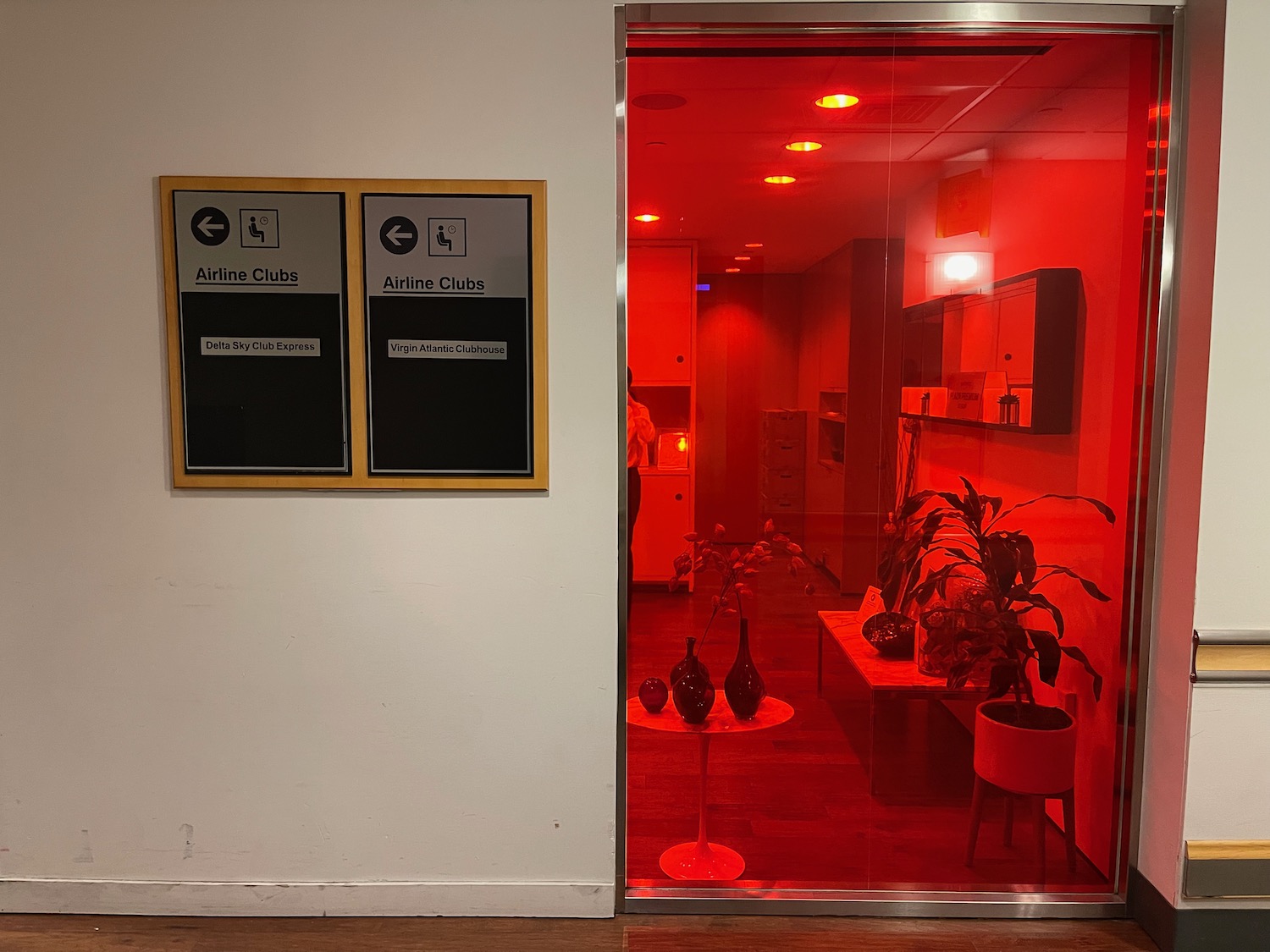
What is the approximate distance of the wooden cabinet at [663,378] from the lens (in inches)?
90.7

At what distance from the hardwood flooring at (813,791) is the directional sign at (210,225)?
1.51 metres

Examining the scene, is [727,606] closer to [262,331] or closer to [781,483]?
[781,483]

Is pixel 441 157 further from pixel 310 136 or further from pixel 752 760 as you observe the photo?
pixel 752 760

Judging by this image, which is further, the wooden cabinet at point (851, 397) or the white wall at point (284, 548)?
the wooden cabinet at point (851, 397)

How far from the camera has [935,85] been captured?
2293 millimetres

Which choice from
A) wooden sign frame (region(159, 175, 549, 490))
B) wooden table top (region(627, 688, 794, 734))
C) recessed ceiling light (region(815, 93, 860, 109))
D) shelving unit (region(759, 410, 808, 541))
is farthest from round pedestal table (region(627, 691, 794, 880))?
recessed ceiling light (region(815, 93, 860, 109))

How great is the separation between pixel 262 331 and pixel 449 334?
48 cm

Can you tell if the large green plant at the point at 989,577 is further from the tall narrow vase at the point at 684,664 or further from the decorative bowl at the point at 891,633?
the tall narrow vase at the point at 684,664

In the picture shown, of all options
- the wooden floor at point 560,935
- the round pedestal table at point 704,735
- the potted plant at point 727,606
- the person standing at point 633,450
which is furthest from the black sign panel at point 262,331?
the wooden floor at point 560,935

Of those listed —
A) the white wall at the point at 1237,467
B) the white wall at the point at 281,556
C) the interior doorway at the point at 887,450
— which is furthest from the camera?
the interior doorway at the point at 887,450

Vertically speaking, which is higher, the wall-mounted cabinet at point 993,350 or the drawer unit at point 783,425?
the wall-mounted cabinet at point 993,350

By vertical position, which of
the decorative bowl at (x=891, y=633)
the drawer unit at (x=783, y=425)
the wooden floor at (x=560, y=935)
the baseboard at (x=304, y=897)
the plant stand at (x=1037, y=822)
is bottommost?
the wooden floor at (x=560, y=935)

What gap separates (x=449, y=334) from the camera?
88.7 inches

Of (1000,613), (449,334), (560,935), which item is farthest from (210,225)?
(1000,613)
